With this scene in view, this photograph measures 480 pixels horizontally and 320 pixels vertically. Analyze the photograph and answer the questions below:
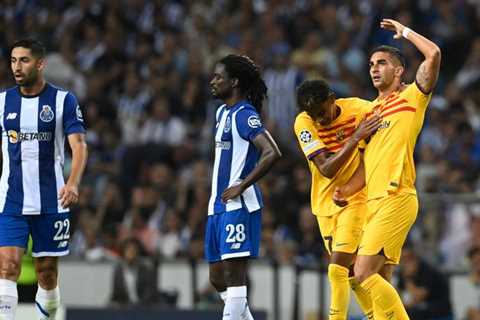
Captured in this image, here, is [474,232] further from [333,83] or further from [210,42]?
[210,42]

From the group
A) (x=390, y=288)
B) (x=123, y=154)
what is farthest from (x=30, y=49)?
(x=123, y=154)

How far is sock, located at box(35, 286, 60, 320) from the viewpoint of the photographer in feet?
39.1

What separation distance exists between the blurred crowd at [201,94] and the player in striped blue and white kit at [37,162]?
591 centimetres

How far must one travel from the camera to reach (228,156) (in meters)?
11.6

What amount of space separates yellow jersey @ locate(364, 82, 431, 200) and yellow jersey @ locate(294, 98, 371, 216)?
464mm

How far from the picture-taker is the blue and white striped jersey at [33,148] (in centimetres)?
1182

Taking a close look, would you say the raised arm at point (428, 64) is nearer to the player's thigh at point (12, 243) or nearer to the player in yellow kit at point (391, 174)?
the player in yellow kit at point (391, 174)

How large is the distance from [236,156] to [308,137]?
69 centimetres

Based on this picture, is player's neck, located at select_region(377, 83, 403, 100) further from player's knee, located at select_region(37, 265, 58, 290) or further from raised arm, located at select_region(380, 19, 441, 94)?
player's knee, located at select_region(37, 265, 58, 290)

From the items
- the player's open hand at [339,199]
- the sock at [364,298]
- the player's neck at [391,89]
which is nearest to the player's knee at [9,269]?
the player's open hand at [339,199]

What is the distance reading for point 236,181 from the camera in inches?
453

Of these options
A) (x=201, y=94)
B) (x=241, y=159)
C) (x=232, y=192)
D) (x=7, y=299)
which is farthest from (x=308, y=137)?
(x=201, y=94)

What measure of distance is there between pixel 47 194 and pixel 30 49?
4.13 feet

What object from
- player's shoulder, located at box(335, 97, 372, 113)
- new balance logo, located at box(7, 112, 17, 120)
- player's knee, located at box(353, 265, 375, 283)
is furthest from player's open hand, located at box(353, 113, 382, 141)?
new balance logo, located at box(7, 112, 17, 120)
